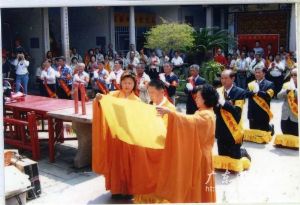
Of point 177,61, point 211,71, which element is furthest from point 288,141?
point 177,61

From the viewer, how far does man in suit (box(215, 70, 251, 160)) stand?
562 cm

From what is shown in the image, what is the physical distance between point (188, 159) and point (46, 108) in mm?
2939

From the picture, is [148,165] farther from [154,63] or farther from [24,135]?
[154,63]

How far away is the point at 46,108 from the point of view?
621cm

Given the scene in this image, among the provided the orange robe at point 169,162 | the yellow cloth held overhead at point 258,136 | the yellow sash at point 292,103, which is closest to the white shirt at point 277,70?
the yellow cloth held overhead at point 258,136

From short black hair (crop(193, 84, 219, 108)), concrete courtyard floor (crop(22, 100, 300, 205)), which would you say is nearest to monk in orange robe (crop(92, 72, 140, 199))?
concrete courtyard floor (crop(22, 100, 300, 205))

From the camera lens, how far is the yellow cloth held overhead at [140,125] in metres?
4.32

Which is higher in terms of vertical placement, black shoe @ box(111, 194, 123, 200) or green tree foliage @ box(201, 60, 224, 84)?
green tree foliage @ box(201, 60, 224, 84)

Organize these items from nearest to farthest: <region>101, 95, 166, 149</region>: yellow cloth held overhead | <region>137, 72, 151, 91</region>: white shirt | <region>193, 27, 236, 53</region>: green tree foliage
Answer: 1. <region>101, 95, 166, 149</region>: yellow cloth held overhead
2. <region>137, 72, 151, 91</region>: white shirt
3. <region>193, 27, 236, 53</region>: green tree foliage

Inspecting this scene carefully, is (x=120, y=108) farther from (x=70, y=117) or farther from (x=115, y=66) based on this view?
(x=115, y=66)

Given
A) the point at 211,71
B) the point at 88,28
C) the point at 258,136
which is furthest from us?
the point at 88,28

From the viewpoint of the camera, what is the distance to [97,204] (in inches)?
181

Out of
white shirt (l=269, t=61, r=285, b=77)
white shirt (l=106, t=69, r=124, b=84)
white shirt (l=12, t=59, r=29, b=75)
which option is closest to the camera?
white shirt (l=12, t=59, r=29, b=75)

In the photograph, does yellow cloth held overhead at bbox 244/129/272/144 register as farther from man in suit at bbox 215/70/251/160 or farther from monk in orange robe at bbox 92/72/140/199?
monk in orange robe at bbox 92/72/140/199
